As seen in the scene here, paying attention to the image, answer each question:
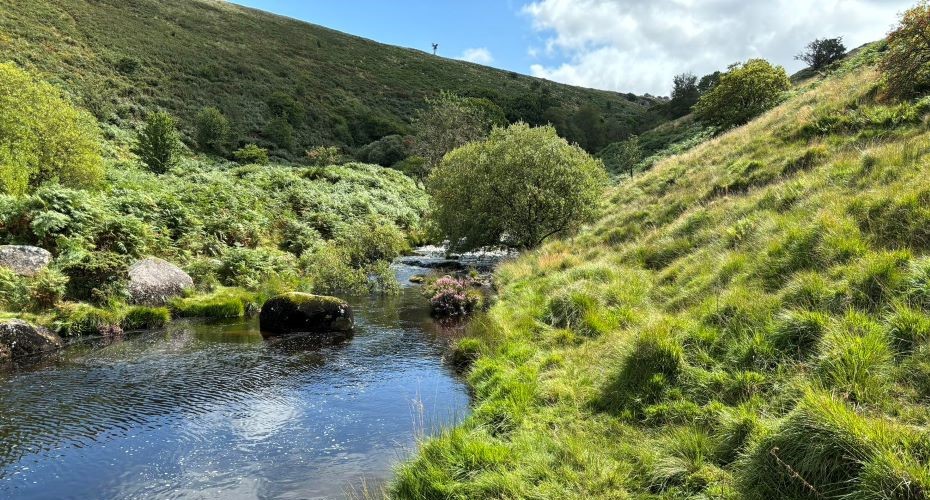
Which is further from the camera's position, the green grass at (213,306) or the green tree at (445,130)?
the green tree at (445,130)

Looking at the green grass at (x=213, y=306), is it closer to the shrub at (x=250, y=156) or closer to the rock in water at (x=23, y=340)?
the rock in water at (x=23, y=340)

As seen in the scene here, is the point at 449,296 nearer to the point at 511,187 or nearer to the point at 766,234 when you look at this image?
the point at 511,187

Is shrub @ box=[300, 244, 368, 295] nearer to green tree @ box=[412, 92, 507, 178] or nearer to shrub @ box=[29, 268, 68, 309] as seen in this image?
shrub @ box=[29, 268, 68, 309]

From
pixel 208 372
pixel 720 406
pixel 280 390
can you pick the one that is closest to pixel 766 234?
pixel 720 406

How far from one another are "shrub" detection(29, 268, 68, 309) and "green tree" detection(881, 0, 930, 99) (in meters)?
27.3

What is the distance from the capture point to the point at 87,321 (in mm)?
16188

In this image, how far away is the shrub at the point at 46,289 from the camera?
1593cm

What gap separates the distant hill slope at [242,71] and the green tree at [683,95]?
4.11 meters

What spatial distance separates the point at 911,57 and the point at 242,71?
87351 millimetres

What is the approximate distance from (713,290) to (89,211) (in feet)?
71.2

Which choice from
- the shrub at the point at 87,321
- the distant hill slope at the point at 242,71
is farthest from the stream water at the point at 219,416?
the distant hill slope at the point at 242,71

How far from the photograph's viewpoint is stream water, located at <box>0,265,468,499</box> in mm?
7898

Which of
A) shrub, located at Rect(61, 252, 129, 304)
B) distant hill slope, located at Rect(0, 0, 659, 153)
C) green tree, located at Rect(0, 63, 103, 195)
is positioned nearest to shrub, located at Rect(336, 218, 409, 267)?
shrub, located at Rect(61, 252, 129, 304)

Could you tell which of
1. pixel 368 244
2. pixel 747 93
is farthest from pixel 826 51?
pixel 368 244
